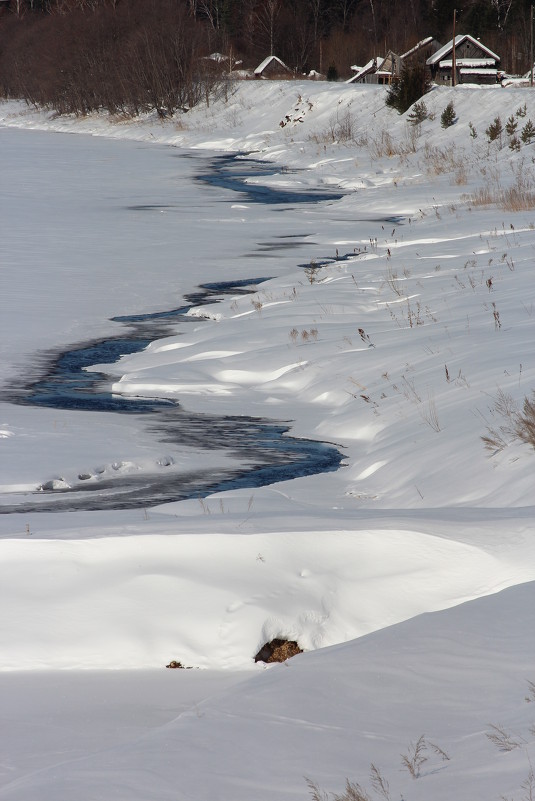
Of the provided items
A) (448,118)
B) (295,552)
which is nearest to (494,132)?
(448,118)

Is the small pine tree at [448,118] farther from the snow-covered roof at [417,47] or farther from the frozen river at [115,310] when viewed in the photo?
the snow-covered roof at [417,47]

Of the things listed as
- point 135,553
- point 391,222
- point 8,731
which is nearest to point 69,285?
point 391,222

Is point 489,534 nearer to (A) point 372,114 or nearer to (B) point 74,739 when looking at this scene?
(B) point 74,739

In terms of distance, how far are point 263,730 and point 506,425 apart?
3078 mm

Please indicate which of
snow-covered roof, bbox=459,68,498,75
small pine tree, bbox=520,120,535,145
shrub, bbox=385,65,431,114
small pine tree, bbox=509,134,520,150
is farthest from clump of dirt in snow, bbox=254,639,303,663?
snow-covered roof, bbox=459,68,498,75

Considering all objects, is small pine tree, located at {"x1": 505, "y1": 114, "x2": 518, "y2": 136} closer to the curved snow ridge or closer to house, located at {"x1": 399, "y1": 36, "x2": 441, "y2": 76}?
the curved snow ridge

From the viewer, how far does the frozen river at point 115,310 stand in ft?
18.6

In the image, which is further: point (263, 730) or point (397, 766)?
point (263, 730)

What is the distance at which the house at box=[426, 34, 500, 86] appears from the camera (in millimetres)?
46031

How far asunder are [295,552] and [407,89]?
32.1 m

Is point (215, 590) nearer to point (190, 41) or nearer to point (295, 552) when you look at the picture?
point (295, 552)

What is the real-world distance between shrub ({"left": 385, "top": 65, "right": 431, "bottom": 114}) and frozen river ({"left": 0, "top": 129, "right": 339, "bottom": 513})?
33.2 feet

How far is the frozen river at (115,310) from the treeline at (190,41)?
26535 mm

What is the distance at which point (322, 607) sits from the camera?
12.0 ft
